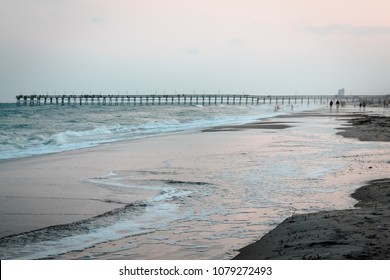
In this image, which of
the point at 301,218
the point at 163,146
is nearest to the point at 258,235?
the point at 301,218

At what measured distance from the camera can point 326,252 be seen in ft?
14.0

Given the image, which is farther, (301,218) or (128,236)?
(301,218)

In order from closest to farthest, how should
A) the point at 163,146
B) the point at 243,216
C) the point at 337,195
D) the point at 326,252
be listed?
1. the point at 326,252
2. the point at 243,216
3. the point at 337,195
4. the point at 163,146

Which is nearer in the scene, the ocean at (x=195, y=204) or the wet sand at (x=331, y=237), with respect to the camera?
the wet sand at (x=331, y=237)

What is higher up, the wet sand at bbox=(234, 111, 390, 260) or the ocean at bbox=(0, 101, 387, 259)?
the wet sand at bbox=(234, 111, 390, 260)

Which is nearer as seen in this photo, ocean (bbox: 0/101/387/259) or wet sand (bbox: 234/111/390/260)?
wet sand (bbox: 234/111/390/260)

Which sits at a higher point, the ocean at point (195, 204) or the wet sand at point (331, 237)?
the wet sand at point (331, 237)

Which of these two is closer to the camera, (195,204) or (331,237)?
(331,237)

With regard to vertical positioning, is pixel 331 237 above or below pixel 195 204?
above

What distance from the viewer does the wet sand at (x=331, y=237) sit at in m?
4.23

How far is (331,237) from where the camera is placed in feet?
15.7

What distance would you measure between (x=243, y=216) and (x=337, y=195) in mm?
1971

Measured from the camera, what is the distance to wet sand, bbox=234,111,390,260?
4.23 metres
